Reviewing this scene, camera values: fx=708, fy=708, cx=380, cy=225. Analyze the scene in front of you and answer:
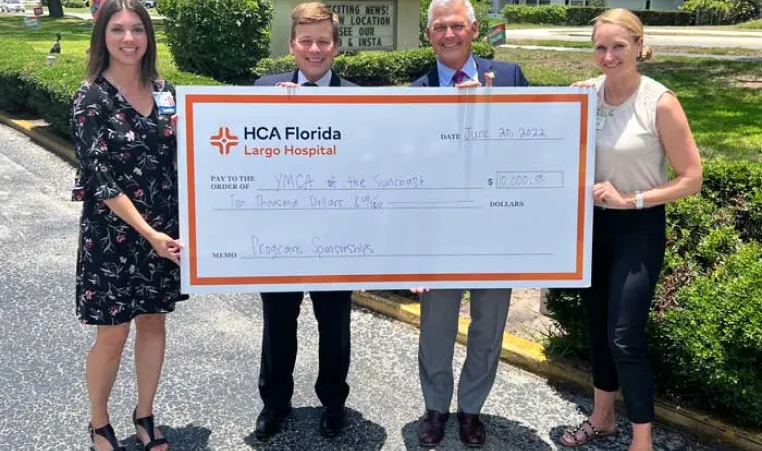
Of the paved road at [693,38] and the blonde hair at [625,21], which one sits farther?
the paved road at [693,38]

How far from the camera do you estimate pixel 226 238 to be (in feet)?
9.69

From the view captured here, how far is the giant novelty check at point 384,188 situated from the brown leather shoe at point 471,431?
0.68 metres

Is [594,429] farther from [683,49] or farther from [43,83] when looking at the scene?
[683,49]

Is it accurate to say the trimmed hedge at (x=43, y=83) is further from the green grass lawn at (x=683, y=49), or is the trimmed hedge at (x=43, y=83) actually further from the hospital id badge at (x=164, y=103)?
the green grass lawn at (x=683, y=49)

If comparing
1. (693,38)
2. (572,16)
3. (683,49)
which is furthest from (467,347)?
(572,16)

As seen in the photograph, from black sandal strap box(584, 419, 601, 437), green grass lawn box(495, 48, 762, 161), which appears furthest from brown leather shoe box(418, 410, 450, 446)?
green grass lawn box(495, 48, 762, 161)

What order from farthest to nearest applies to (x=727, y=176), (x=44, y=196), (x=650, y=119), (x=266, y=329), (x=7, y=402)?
(x=44, y=196) < (x=727, y=176) < (x=7, y=402) < (x=266, y=329) < (x=650, y=119)

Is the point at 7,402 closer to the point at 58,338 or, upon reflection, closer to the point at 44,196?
the point at 58,338

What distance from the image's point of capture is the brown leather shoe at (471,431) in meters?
3.28

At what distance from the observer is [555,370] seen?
153 inches

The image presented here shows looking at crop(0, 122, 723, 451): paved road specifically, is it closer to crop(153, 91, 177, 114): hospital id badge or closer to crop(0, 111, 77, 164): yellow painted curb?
crop(153, 91, 177, 114): hospital id badge

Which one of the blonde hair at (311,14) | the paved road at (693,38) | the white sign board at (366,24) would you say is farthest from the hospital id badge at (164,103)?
the paved road at (693,38)

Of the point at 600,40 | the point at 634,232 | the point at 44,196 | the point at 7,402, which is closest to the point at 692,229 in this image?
the point at 634,232

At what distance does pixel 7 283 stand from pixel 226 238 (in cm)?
309
